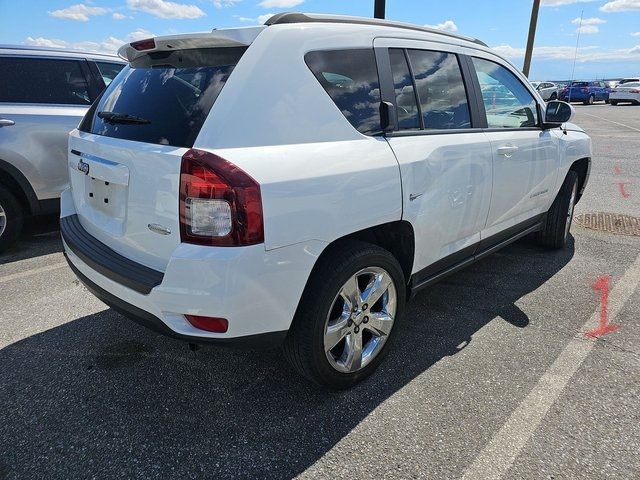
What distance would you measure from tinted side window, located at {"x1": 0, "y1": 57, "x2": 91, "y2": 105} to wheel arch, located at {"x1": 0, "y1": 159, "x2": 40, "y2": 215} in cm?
69

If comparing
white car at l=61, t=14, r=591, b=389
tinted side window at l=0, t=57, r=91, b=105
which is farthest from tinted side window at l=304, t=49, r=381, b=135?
tinted side window at l=0, t=57, r=91, b=105

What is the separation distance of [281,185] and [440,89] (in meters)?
1.56

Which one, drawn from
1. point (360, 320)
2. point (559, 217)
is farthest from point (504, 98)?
→ point (360, 320)

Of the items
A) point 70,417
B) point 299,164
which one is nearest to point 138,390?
point 70,417

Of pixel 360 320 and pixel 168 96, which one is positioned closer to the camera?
pixel 168 96

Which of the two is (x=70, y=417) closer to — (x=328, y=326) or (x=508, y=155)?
(x=328, y=326)

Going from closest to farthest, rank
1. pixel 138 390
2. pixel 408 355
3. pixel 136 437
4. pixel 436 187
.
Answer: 1. pixel 136 437
2. pixel 138 390
3. pixel 436 187
4. pixel 408 355

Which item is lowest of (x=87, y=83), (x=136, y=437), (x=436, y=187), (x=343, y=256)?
(x=136, y=437)

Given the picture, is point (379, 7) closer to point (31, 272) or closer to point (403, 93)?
point (403, 93)

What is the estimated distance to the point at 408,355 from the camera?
290 centimetres

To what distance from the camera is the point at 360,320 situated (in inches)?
99.2

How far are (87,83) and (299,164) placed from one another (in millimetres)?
4010

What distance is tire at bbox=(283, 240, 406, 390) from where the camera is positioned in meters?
2.23

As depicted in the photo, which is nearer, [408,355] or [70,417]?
[70,417]
